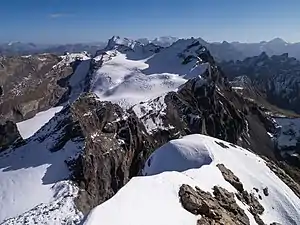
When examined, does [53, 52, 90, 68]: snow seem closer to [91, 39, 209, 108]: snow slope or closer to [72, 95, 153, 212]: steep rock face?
[91, 39, 209, 108]: snow slope

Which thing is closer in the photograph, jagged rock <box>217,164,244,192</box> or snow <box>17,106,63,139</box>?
jagged rock <box>217,164,244,192</box>

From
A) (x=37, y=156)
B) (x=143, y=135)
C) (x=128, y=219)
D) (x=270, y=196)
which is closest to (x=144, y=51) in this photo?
(x=143, y=135)

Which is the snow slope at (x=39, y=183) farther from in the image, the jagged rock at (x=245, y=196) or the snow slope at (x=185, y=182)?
the jagged rock at (x=245, y=196)

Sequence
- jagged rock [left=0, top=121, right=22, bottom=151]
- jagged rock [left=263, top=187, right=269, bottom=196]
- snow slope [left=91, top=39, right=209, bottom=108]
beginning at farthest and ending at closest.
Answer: snow slope [left=91, top=39, right=209, bottom=108] < jagged rock [left=0, top=121, right=22, bottom=151] < jagged rock [left=263, top=187, right=269, bottom=196]

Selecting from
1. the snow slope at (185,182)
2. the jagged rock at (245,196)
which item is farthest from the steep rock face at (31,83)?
Answer: the jagged rock at (245,196)

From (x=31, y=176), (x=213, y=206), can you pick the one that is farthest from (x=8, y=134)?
(x=213, y=206)

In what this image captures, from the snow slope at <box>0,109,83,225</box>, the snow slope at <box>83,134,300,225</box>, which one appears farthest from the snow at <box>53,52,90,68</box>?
the snow slope at <box>83,134,300,225</box>

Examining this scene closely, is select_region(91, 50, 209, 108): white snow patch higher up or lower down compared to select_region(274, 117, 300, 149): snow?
higher up
